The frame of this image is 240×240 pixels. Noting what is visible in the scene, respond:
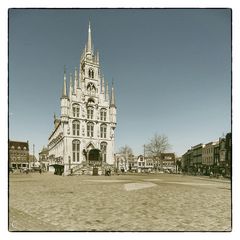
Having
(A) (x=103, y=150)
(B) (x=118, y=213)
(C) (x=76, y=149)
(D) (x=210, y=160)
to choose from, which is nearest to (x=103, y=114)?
(A) (x=103, y=150)

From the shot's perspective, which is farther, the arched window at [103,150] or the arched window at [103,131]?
the arched window at [103,131]

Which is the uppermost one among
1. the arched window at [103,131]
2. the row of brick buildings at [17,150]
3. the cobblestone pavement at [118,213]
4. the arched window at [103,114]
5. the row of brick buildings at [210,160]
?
the arched window at [103,114]

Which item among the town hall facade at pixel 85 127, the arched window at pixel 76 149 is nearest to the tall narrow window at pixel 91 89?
the town hall facade at pixel 85 127

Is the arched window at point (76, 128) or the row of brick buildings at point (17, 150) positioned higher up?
the arched window at point (76, 128)

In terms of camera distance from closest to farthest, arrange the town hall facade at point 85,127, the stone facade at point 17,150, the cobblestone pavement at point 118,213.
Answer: the cobblestone pavement at point 118,213 → the stone facade at point 17,150 → the town hall facade at point 85,127

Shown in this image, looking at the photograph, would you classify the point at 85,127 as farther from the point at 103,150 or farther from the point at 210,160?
the point at 210,160

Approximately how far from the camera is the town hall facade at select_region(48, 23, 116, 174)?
32188 millimetres

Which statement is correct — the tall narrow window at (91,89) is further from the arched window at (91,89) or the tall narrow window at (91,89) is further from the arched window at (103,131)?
the arched window at (103,131)

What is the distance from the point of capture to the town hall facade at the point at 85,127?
3219 cm
